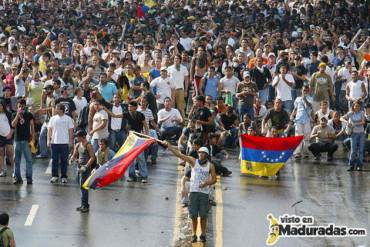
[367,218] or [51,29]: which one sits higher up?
[51,29]

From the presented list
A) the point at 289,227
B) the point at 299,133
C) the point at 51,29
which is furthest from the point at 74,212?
the point at 51,29

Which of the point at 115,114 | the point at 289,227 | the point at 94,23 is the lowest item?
the point at 289,227

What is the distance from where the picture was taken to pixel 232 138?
3052cm

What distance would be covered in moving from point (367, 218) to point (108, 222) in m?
5.11

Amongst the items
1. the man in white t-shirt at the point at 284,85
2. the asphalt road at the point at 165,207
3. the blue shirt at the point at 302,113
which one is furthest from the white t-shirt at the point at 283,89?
the asphalt road at the point at 165,207

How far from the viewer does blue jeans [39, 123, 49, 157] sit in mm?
28781

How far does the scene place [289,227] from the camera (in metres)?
22.8

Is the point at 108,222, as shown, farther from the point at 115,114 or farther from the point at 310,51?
the point at 310,51

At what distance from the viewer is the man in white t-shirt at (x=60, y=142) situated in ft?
86.0

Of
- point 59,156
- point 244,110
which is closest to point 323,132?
point 244,110

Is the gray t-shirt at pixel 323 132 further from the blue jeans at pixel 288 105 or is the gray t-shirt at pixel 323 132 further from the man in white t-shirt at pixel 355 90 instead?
the man in white t-shirt at pixel 355 90

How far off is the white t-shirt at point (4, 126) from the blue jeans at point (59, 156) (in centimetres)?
122

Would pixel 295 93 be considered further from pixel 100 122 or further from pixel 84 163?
pixel 84 163

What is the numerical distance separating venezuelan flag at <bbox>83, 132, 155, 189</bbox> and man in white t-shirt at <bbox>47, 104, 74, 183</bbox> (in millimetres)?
3701
